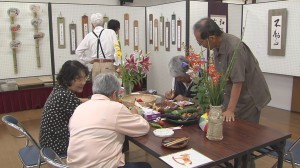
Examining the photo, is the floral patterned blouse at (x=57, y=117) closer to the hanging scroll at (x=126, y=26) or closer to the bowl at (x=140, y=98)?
the bowl at (x=140, y=98)

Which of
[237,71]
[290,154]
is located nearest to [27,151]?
[237,71]

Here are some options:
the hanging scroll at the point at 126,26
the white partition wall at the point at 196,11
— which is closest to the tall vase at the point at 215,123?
the white partition wall at the point at 196,11

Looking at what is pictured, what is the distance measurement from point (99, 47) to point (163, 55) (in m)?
1.17

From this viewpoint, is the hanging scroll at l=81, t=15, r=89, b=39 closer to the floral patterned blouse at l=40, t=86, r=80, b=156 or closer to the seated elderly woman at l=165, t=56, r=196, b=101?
the seated elderly woman at l=165, t=56, r=196, b=101

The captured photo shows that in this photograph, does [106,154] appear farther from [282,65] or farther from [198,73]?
[282,65]

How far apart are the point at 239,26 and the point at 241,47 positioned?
2.85 meters

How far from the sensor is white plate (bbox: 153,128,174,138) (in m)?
1.58

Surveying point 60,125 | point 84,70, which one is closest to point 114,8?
point 84,70

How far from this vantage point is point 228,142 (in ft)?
4.87

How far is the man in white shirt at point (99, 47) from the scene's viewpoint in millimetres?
3697

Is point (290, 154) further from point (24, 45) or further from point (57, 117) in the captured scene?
point (24, 45)

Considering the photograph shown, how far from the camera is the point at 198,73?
5.40ft

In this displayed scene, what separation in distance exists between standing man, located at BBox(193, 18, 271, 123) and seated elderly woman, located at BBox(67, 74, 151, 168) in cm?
72

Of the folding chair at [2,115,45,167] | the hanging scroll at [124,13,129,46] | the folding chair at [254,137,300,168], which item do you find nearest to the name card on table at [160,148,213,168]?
the folding chair at [254,137,300,168]
